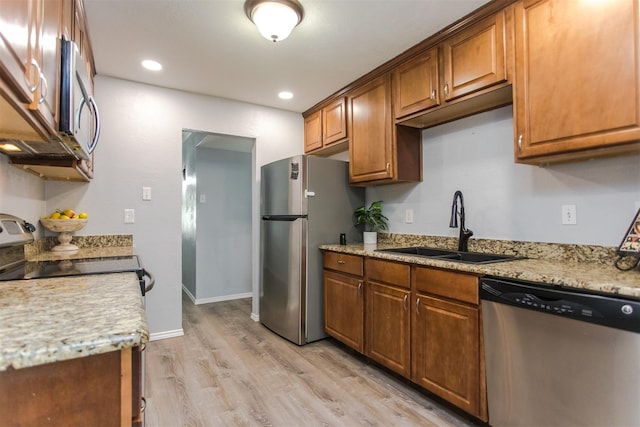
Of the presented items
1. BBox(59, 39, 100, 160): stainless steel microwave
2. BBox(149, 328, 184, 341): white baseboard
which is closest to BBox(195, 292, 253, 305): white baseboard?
BBox(149, 328, 184, 341): white baseboard

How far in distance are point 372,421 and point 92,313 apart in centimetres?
156

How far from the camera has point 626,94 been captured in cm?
141

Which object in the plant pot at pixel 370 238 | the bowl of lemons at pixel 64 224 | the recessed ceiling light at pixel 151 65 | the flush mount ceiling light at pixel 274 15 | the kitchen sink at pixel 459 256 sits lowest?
the kitchen sink at pixel 459 256

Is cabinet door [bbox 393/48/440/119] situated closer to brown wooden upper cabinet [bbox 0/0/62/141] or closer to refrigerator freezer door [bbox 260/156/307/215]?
refrigerator freezer door [bbox 260/156/307/215]

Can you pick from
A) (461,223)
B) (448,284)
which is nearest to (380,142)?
(461,223)

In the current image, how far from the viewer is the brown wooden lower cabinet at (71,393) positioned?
2.22ft

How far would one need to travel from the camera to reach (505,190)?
84.5 inches

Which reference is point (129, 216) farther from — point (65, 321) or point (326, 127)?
point (65, 321)

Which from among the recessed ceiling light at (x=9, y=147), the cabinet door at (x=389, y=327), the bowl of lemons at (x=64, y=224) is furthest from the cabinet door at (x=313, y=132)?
the recessed ceiling light at (x=9, y=147)

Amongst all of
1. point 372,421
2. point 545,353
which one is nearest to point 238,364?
point 372,421

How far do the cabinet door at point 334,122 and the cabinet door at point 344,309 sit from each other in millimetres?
1322

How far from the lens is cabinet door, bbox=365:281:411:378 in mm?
2109

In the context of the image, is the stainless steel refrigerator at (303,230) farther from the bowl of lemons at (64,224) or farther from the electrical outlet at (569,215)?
the electrical outlet at (569,215)

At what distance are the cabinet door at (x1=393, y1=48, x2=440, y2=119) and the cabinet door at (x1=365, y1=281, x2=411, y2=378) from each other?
4.21ft
